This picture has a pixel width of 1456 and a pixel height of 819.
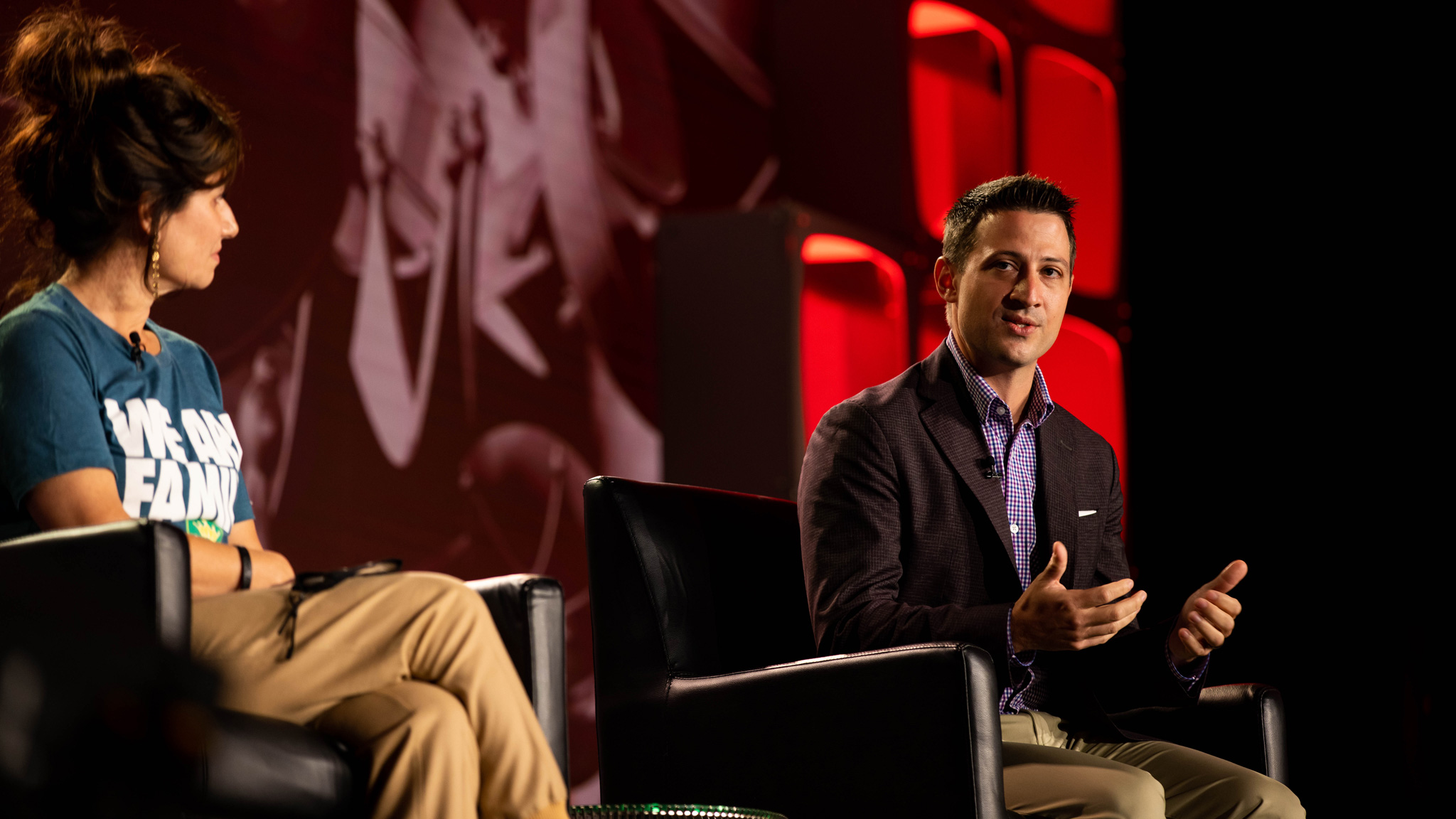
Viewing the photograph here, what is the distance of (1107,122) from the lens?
4.51 meters

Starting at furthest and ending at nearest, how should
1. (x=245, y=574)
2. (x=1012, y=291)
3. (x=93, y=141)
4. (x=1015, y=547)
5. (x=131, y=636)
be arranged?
(x=1012, y=291), (x=1015, y=547), (x=93, y=141), (x=245, y=574), (x=131, y=636)

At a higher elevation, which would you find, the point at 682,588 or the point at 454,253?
the point at 454,253

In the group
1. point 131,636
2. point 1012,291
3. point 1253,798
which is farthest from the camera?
point 1012,291

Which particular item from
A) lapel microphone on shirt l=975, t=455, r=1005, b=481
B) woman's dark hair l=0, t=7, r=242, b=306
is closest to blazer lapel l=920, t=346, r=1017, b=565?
Result: lapel microphone on shirt l=975, t=455, r=1005, b=481

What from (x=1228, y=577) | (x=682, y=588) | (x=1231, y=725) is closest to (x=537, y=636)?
(x=682, y=588)

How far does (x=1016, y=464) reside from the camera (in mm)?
2238

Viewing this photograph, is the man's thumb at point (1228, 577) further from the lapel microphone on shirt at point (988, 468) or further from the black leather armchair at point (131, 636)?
the black leather armchair at point (131, 636)

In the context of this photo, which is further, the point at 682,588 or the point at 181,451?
the point at 682,588

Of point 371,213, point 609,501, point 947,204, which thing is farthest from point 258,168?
point 947,204

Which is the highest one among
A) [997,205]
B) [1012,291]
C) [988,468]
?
[997,205]

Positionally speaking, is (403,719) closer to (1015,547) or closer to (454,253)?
(1015,547)

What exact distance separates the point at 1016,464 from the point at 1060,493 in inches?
3.5

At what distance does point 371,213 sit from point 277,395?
478mm

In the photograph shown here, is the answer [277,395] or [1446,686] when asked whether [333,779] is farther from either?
[1446,686]
